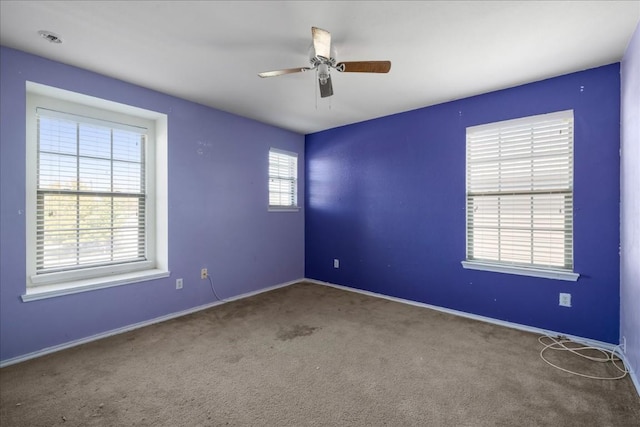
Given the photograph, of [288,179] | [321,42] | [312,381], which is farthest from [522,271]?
[288,179]

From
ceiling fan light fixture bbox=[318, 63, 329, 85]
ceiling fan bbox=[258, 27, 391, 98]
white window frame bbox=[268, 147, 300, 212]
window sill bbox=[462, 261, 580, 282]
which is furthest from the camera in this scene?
white window frame bbox=[268, 147, 300, 212]

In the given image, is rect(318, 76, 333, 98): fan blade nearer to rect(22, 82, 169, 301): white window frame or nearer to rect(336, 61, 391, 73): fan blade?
rect(336, 61, 391, 73): fan blade

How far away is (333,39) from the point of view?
7.21ft

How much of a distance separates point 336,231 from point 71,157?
3.33 meters

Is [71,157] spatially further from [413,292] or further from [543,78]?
[543,78]

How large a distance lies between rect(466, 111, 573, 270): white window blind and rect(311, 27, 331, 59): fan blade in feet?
6.92

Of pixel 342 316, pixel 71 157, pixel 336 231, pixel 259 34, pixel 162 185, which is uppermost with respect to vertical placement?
pixel 259 34

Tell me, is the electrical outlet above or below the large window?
below

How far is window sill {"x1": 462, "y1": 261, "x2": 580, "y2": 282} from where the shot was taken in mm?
A: 2732

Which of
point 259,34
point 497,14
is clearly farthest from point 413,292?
point 259,34

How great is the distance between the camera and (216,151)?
149 inches

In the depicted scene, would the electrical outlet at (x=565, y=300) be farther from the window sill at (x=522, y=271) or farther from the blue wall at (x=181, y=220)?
the blue wall at (x=181, y=220)

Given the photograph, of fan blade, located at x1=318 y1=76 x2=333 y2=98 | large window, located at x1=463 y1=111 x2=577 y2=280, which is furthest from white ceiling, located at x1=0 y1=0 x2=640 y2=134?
large window, located at x1=463 y1=111 x2=577 y2=280

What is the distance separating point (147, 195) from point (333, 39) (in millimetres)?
2651
